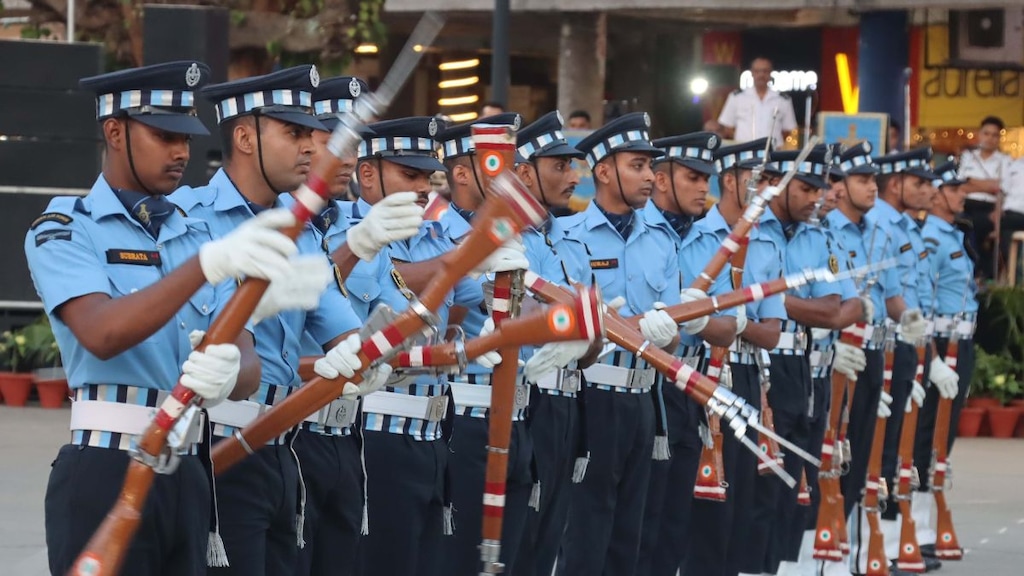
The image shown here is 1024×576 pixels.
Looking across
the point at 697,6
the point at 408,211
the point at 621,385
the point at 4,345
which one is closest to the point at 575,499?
the point at 621,385

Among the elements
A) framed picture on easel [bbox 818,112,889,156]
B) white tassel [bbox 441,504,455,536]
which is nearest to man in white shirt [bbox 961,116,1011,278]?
framed picture on easel [bbox 818,112,889,156]

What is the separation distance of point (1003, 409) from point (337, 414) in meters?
10.6

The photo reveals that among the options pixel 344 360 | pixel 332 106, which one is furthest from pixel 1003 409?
pixel 344 360

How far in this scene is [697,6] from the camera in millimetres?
16859

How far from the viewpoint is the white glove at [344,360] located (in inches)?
181

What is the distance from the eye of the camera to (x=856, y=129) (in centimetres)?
1468

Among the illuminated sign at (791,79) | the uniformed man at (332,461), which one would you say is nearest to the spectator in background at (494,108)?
the uniformed man at (332,461)

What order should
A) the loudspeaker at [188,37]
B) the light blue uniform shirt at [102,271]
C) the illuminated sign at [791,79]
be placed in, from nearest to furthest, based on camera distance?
the light blue uniform shirt at [102,271], the loudspeaker at [188,37], the illuminated sign at [791,79]

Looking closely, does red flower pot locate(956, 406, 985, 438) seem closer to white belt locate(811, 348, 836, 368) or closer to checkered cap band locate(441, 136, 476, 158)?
white belt locate(811, 348, 836, 368)

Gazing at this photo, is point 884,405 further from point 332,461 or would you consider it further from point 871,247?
point 332,461

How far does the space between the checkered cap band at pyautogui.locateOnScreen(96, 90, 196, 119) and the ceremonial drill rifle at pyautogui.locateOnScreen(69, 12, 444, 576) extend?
0.79 meters

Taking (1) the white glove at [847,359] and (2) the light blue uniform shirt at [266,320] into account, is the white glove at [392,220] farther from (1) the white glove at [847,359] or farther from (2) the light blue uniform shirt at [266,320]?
(1) the white glove at [847,359]

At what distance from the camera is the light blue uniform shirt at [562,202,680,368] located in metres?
7.58

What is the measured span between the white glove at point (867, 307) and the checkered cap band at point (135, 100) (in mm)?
5255
